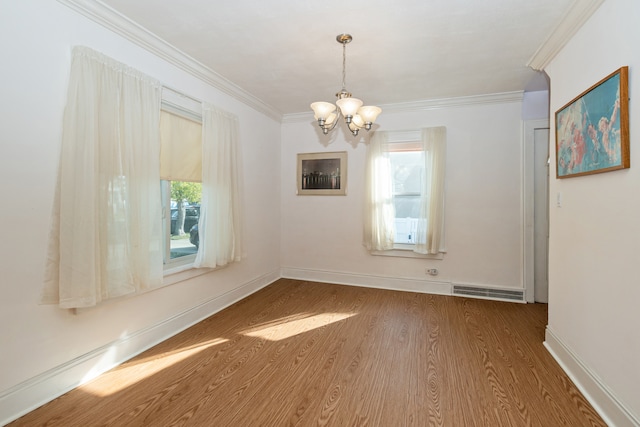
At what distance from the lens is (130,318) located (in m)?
2.30

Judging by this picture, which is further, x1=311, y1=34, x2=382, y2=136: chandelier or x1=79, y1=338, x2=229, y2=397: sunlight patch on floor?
x1=311, y1=34, x2=382, y2=136: chandelier

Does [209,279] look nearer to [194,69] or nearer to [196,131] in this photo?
[196,131]

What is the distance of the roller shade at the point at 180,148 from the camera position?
2.57 metres

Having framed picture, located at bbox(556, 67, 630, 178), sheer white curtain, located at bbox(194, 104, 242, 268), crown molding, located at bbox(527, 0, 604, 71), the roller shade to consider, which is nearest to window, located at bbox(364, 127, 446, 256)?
crown molding, located at bbox(527, 0, 604, 71)

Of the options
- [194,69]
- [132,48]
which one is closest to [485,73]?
[194,69]

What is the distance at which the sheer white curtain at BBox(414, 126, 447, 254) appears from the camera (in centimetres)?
375

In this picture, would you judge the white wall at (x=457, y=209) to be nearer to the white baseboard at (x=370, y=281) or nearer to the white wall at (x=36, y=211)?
the white baseboard at (x=370, y=281)

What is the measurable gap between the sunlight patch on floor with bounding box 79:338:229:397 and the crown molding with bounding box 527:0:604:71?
3.74 m

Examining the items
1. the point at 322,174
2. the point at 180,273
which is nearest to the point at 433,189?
the point at 322,174

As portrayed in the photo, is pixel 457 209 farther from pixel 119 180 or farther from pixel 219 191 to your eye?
pixel 119 180

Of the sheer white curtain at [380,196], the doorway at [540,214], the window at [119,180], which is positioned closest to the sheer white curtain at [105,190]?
the window at [119,180]

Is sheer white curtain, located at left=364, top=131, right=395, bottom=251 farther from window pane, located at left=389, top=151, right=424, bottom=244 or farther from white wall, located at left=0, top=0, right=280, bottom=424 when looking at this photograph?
white wall, located at left=0, top=0, right=280, bottom=424

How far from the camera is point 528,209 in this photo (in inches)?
139

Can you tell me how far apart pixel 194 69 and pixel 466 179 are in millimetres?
3484
